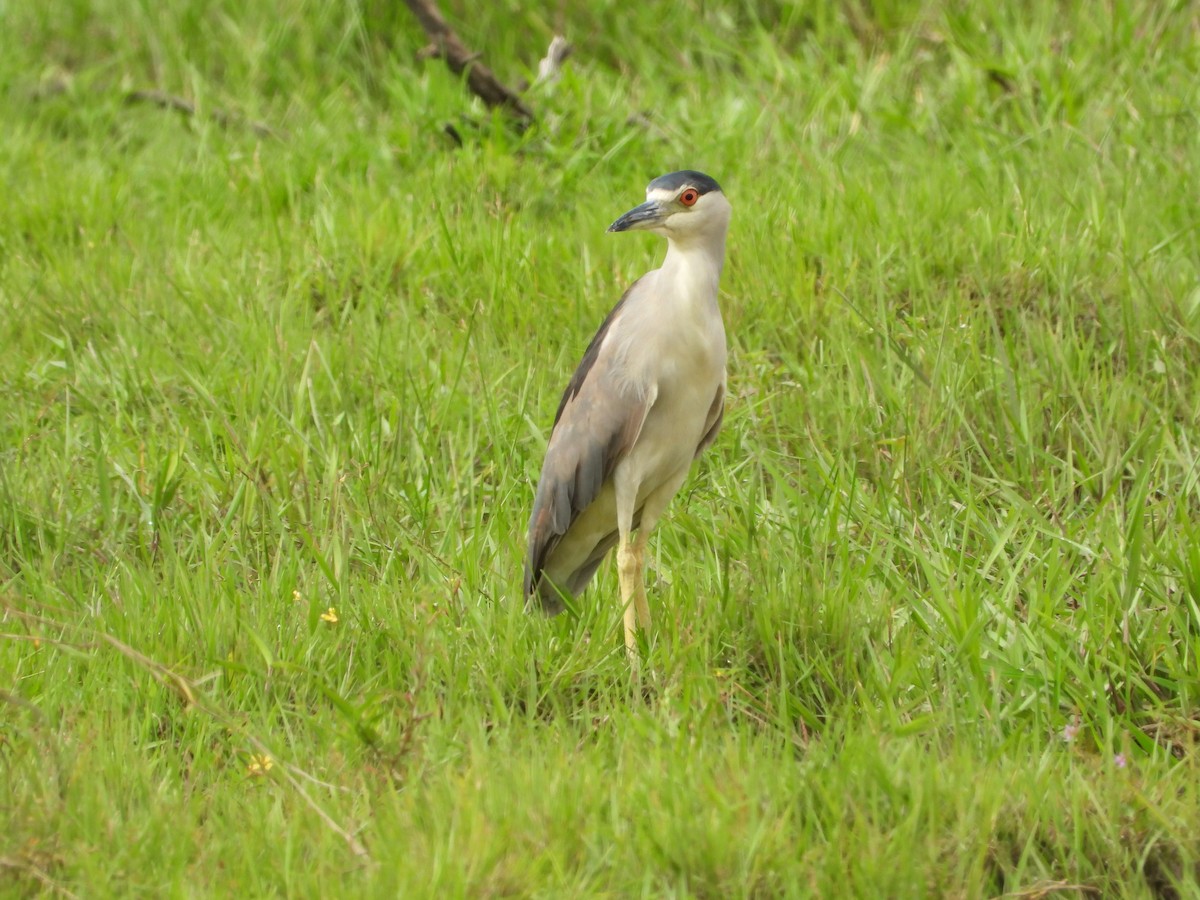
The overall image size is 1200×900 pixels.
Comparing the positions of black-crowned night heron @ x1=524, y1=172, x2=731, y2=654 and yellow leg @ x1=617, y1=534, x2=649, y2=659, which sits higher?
black-crowned night heron @ x1=524, y1=172, x2=731, y2=654

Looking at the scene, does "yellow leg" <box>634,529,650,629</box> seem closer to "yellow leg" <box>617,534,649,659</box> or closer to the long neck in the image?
"yellow leg" <box>617,534,649,659</box>

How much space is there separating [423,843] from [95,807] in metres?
0.73

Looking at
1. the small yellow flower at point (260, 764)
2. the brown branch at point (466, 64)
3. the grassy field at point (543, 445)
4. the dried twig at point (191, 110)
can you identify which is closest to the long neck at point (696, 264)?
the grassy field at point (543, 445)

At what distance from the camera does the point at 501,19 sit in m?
7.66

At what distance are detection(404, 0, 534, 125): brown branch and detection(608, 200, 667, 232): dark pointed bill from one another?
289 centimetres

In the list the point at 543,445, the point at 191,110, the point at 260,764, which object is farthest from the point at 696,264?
the point at 191,110

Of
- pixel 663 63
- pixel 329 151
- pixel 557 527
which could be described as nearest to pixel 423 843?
pixel 557 527

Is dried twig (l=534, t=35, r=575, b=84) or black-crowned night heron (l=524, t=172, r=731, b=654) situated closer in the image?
black-crowned night heron (l=524, t=172, r=731, b=654)

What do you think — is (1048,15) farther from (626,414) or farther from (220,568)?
(220,568)

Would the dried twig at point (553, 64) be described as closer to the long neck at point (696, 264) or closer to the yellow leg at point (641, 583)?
the long neck at point (696, 264)

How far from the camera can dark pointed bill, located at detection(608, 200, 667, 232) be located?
3959 millimetres

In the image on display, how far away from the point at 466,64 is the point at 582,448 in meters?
3.30

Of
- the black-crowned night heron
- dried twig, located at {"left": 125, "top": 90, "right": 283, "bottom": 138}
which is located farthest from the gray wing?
dried twig, located at {"left": 125, "top": 90, "right": 283, "bottom": 138}

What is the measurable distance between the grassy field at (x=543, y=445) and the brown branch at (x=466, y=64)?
0.33ft
